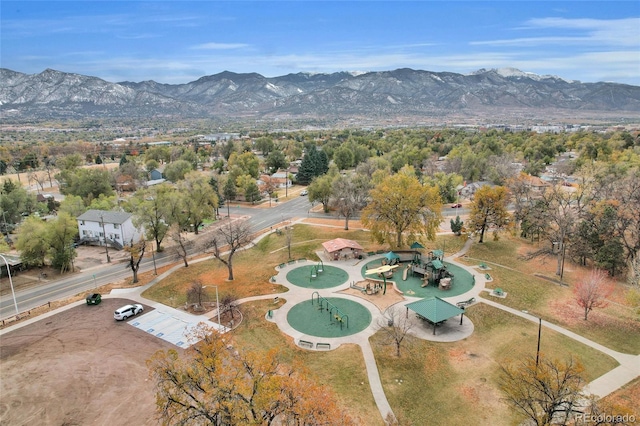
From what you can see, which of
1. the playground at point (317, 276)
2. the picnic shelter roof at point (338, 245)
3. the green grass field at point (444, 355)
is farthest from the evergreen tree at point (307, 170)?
the green grass field at point (444, 355)

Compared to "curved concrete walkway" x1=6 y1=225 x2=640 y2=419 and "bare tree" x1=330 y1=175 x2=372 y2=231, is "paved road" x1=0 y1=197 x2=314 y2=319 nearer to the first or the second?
"curved concrete walkway" x1=6 y1=225 x2=640 y2=419

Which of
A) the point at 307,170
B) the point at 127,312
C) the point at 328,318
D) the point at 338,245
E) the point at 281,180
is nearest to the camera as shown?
the point at 328,318

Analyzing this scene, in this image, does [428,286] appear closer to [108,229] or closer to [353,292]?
[353,292]

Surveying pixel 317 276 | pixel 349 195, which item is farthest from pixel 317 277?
pixel 349 195

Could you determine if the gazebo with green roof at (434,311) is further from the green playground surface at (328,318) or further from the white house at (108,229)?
the white house at (108,229)

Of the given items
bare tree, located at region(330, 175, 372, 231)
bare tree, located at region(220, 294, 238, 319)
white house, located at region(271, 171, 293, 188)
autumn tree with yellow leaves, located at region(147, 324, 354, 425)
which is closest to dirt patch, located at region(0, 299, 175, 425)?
bare tree, located at region(220, 294, 238, 319)
